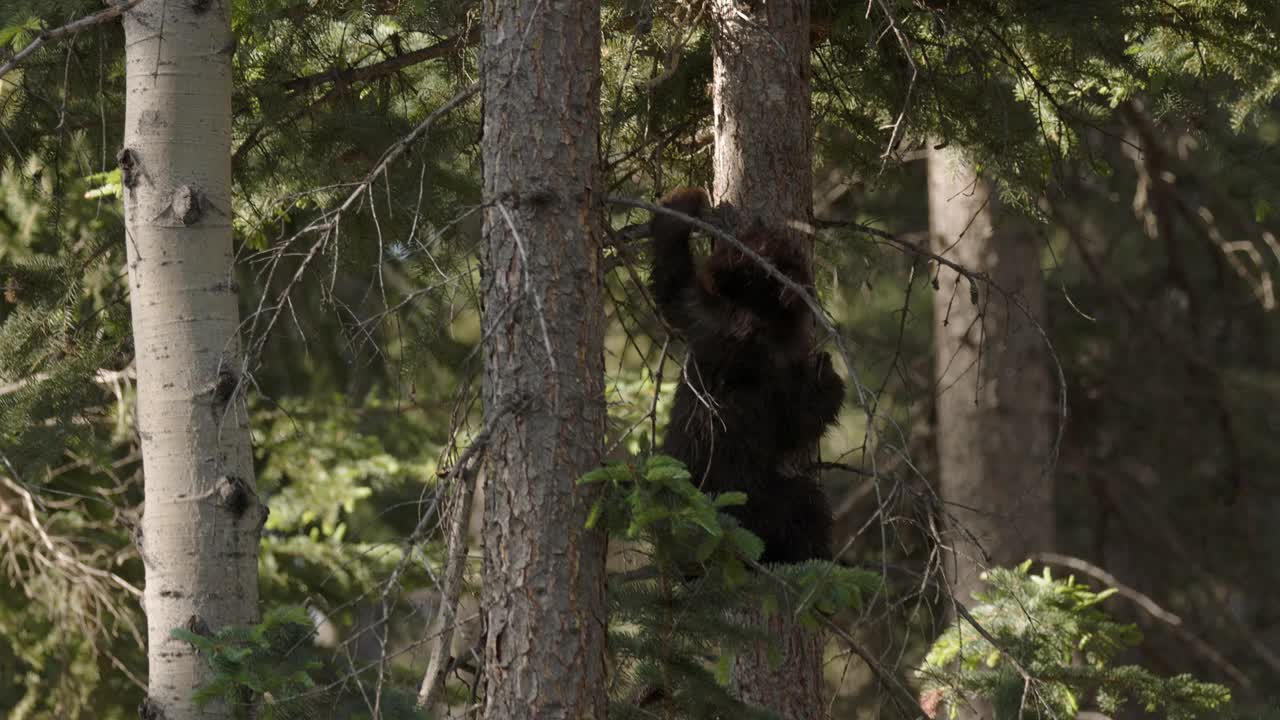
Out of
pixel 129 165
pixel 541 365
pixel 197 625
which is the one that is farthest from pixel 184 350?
pixel 541 365

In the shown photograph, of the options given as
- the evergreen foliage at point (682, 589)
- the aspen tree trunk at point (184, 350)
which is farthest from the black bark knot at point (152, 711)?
the evergreen foliage at point (682, 589)

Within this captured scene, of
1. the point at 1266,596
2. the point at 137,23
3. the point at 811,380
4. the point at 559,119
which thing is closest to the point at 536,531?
the point at 559,119

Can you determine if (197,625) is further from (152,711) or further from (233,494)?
(233,494)

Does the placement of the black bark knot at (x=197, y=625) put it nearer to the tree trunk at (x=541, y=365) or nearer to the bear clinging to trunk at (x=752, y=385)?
the tree trunk at (x=541, y=365)

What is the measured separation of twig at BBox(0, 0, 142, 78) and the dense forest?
0.02m

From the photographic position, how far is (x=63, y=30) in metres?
3.19

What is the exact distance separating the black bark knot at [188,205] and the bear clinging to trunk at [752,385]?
1335mm

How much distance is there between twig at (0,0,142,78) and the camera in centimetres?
307

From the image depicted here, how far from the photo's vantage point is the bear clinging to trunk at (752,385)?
3.77 m

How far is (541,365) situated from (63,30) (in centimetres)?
157

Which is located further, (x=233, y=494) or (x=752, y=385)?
(x=752, y=385)

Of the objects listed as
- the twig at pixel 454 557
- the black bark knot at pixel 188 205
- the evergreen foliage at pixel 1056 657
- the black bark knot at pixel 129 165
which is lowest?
the evergreen foliage at pixel 1056 657

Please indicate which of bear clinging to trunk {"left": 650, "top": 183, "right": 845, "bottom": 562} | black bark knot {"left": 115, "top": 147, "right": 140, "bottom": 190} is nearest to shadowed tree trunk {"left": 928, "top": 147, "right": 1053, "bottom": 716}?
bear clinging to trunk {"left": 650, "top": 183, "right": 845, "bottom": 562}

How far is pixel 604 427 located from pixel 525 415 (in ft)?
0.74
